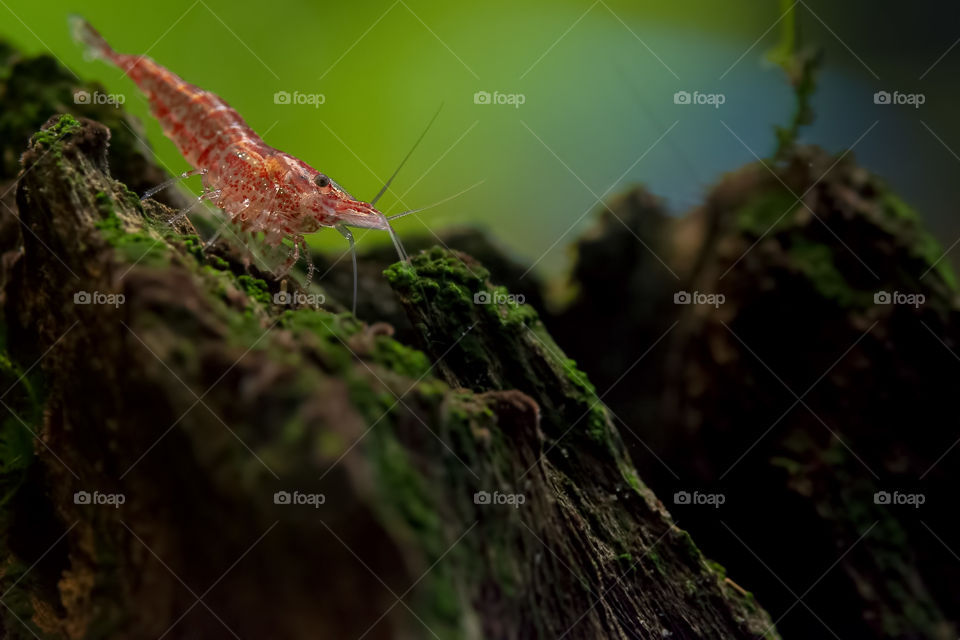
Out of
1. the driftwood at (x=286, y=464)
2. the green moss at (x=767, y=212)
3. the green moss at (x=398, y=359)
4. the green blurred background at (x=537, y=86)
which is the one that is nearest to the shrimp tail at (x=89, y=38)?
the green blurred background at (x=537, y=86)

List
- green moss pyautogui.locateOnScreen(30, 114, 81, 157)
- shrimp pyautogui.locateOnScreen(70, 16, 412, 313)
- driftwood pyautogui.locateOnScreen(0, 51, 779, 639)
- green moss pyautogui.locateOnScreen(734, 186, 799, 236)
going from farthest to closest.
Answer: green moss pyautogui.locateOnScreen(734, 186, 799, 236), shrimp pyautogui.locateOnScreen(70, 16, 412, 313), green moss pyautogui.locateOnScreen(30, 114, 81, 157), driftwood pyautogui.locateOnScreen(0, 51, 779, 639)

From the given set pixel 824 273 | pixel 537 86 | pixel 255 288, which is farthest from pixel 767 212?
pixel 255 288

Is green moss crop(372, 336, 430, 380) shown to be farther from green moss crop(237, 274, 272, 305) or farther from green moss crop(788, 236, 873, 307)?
green moss crop(788, 236, 873, 307)

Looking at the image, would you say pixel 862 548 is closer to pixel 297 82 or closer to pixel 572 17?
pixel 572 17

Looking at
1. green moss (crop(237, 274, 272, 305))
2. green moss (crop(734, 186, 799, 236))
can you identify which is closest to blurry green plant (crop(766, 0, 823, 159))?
green moss (crop(734, 186, 799, 236))

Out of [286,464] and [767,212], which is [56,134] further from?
[767,212]

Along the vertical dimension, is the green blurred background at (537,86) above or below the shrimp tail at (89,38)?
above

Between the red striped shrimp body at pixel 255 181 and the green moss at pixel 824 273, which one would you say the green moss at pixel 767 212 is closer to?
the green moss at pixel 824 273
